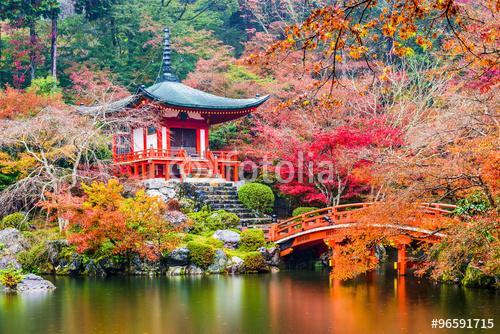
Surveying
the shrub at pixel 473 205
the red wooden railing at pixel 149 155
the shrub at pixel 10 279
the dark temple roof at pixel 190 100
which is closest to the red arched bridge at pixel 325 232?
the shrub at pixel 473 205

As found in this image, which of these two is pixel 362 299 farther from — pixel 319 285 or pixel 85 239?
pixel 85 239

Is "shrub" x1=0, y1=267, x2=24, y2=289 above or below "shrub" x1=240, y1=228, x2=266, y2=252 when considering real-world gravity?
below

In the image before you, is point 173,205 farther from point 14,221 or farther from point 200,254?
point 14,221

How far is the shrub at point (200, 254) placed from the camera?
17406 mm

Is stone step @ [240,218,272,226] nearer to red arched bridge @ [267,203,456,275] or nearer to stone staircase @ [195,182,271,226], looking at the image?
stone staircase @ [195,182,271,226]

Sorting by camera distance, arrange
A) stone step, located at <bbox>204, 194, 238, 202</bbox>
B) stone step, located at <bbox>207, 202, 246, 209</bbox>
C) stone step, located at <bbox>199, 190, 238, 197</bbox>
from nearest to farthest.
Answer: stone step, located at <bbox>207, 202, 246, 209</bbox>, stone step, located at <bbox>204, 194, 238, 202</bbox>, stone step, located at <bbox>199, 190, 238, 197</bbox>

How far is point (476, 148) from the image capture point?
427 inches

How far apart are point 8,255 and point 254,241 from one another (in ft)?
21.1

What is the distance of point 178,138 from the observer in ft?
78.4

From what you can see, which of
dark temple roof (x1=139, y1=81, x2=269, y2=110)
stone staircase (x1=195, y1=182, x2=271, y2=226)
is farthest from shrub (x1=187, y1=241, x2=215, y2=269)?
dark temple roof (x1=139, y1=81, x2=269, y2=110)

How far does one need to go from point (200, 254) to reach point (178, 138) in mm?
7355

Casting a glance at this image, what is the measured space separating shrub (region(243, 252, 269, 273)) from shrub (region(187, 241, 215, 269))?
3.09 ft

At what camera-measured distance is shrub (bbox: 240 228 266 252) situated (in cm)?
1828

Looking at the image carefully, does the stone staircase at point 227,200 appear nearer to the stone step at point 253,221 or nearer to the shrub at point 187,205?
the stone step at point 253,221
